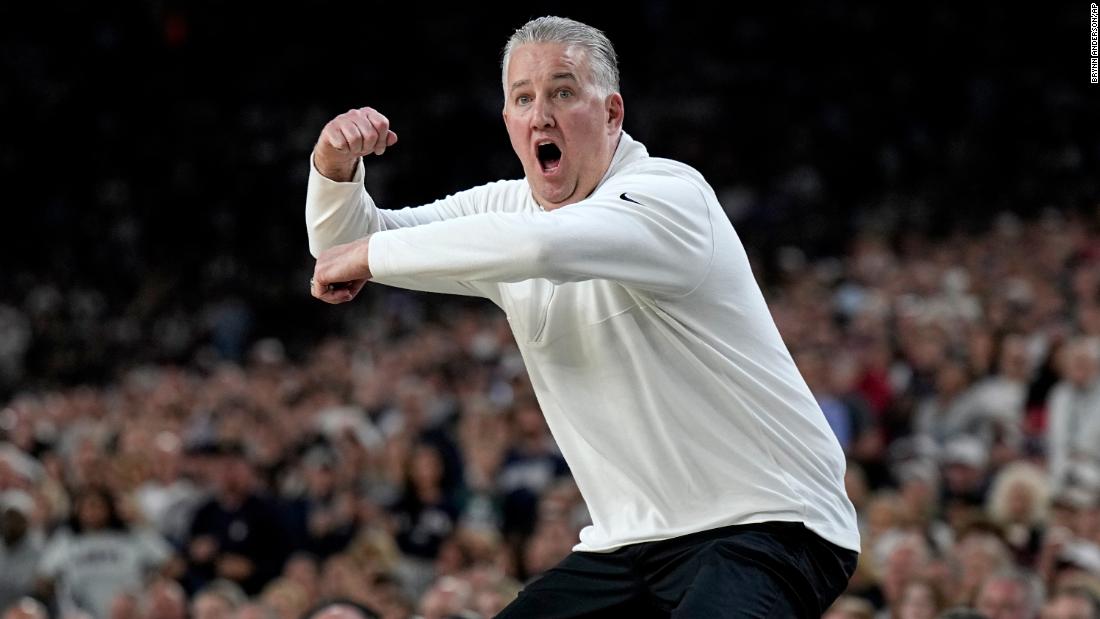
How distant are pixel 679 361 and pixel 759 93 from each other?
19063 mm

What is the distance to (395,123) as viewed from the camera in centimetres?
2327

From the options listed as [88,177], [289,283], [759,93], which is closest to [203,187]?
[88,177]

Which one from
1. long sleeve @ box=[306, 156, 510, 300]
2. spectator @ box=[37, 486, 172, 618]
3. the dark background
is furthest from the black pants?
the dark background

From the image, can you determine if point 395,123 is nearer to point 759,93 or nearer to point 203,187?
point 203,187

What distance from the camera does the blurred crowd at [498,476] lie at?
25.7 ft

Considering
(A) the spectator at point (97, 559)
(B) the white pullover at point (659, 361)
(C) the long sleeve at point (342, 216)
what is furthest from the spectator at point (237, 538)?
(B) the white pullover at point (659, 361)

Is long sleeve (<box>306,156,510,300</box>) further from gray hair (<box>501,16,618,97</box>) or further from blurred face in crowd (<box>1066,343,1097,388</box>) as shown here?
blurred face in crowd (<box>1066,343,1097,388</box>)

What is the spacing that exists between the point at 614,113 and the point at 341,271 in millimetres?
811

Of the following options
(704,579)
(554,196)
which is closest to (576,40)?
(554,196)

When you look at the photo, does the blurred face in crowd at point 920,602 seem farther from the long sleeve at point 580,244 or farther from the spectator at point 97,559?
the spectator at point 97,559

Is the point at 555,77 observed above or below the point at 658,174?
above

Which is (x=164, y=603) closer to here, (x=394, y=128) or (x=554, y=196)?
(x=554, y=196)

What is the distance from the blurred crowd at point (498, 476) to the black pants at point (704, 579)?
7.05ft

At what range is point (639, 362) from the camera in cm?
361
